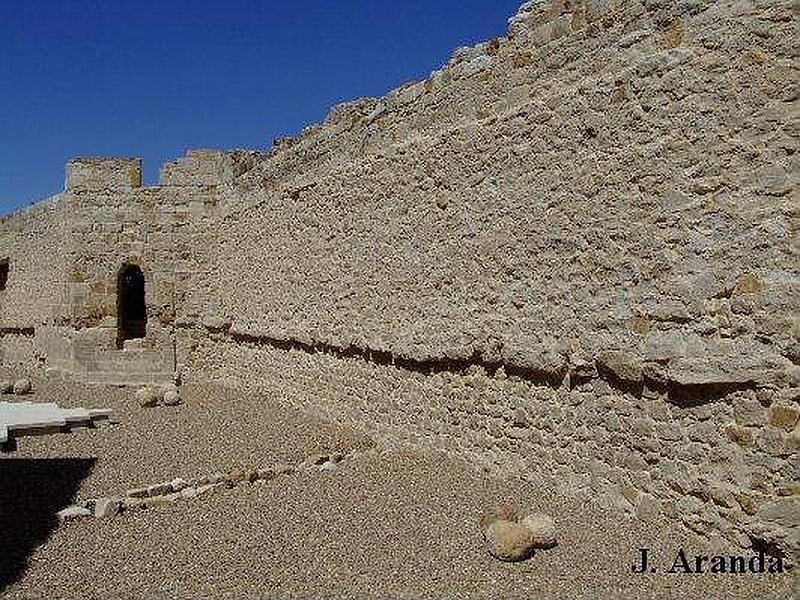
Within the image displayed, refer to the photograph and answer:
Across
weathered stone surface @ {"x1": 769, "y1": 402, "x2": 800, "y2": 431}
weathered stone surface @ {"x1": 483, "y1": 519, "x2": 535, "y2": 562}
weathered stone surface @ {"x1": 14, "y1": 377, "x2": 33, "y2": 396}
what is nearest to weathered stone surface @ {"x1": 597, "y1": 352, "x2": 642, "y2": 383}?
weathered stone surface @ {"x1": 769, "y1": 402, "x2": 800, "y2": 431}

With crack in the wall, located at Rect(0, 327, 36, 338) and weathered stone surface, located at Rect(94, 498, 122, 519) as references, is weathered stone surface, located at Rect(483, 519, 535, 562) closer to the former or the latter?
weathered stone surface, located at Rect(94, 498, 122, 519)

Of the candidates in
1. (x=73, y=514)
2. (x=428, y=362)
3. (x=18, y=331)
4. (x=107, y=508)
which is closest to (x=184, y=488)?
(x=107, y=508)

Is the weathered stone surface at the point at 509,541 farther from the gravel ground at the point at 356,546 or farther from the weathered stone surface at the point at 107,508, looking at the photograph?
the weathered stone surface at the point at 107,508

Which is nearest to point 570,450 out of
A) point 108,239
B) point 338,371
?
point 338,371

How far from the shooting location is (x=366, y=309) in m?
8.06

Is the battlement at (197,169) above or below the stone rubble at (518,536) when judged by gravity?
above

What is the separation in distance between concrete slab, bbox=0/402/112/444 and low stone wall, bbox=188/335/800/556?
2778 millimetres

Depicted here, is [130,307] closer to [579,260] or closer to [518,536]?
[579,260]

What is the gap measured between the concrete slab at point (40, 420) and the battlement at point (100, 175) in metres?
6.67

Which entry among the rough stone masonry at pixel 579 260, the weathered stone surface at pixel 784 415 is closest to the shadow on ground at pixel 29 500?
the rough stone masonry at pixel 579 260

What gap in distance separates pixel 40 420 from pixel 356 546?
2807mm

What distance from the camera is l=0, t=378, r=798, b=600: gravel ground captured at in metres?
4.42

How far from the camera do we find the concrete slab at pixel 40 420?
221 inches

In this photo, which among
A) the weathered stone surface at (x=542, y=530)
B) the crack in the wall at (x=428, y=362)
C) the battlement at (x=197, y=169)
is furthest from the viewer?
the battlement at (x=197, y=169)
